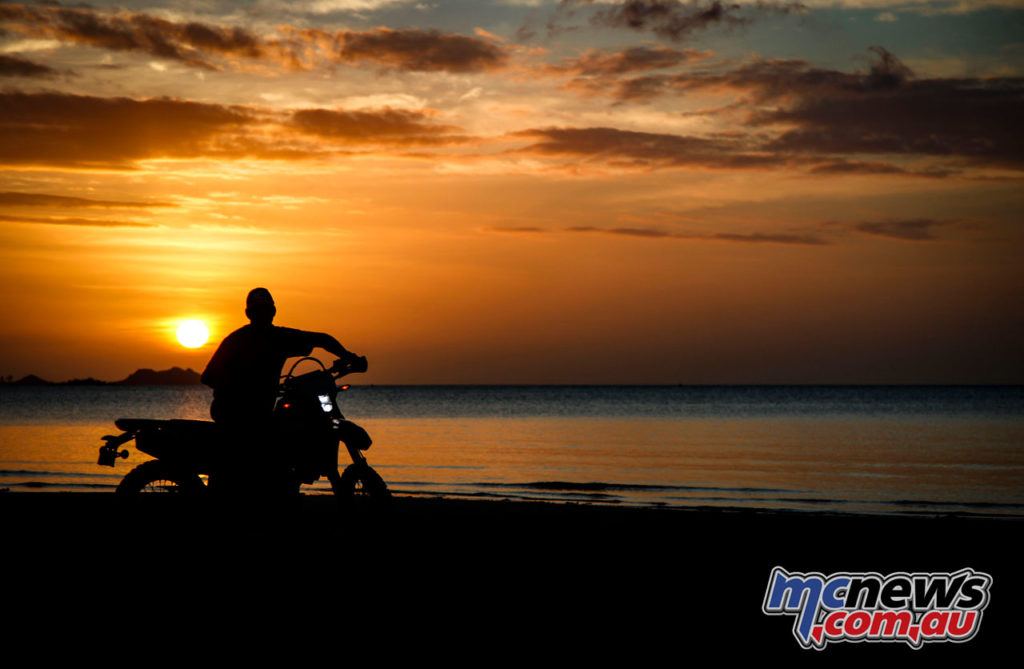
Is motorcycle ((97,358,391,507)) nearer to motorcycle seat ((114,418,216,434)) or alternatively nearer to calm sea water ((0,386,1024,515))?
motorcycle seat ((114,418,216,434))

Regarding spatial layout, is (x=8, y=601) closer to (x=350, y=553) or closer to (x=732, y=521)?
(x=350, y=553)

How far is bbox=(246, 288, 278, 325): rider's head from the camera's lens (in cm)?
761

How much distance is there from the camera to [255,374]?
752cm

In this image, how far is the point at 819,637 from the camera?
6.00m

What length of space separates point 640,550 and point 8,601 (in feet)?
19.3

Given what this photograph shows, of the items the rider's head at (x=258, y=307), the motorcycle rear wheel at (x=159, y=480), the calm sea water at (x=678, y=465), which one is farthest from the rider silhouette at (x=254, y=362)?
the calm sea water at (x=678, y=465)

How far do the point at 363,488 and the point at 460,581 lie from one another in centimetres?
114

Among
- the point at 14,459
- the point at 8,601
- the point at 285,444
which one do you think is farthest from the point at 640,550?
the point at 14,459

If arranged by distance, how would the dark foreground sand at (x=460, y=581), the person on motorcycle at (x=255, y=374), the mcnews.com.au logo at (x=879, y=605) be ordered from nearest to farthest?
the dark foreground sand at (x=460, y=581), the mcnews.com.au logo at (x=879, y=605), the person on motorcycle at (x=255, y=374)

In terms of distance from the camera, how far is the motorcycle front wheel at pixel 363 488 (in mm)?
7582

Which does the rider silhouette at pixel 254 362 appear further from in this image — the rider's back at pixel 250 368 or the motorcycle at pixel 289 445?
the motorcycle at pixel 289 445

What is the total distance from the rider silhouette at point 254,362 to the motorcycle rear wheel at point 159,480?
2.00 ft

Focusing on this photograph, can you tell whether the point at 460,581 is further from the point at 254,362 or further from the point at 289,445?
the point at 254,362

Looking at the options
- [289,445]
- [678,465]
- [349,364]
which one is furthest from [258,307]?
[678,465]
